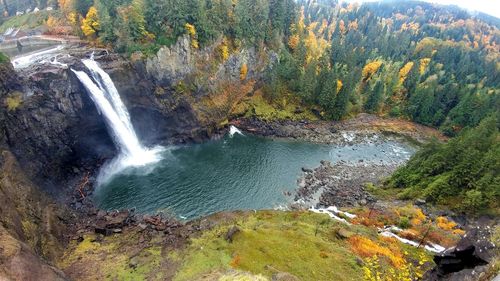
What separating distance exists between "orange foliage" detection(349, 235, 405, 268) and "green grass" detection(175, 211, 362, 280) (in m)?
1.27

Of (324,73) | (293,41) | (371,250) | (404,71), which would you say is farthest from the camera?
(404,71)

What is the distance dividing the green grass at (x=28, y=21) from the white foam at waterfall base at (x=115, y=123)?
110 ft

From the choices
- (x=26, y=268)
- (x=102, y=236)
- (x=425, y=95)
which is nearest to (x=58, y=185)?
(x=102, y=236)

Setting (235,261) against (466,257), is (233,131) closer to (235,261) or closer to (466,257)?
(235,261)

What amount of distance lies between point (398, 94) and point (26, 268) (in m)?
115

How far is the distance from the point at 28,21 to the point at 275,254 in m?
89.2

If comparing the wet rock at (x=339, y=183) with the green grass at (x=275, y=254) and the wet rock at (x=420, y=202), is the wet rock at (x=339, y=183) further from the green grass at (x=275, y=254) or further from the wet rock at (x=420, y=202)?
the green grass at (x=275, y=254)

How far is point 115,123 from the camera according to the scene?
61125 millimetres

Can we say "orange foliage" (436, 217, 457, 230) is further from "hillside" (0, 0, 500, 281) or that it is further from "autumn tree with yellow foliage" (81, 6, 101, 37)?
"autumn tree with yellow foliage" (81, 6, 101, 37)

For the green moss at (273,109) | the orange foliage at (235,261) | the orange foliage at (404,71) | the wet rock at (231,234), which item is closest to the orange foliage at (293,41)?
the green moss at (273,109)

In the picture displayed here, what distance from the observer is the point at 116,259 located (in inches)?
1373

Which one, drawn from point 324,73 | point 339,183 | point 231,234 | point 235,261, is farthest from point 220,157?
point 324,73

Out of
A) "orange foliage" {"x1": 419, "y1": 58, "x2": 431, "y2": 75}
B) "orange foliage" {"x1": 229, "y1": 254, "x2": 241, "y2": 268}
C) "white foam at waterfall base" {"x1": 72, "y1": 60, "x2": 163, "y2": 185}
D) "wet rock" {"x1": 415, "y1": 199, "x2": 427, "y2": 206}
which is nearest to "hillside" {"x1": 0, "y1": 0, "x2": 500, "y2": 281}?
"orange foliage" {"x1": 229, "y1": 254, "x2": 241, "y2": 268}

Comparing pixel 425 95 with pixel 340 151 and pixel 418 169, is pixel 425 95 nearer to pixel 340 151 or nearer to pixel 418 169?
pixel 340 151
